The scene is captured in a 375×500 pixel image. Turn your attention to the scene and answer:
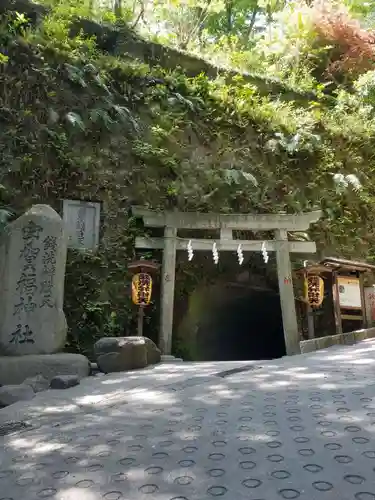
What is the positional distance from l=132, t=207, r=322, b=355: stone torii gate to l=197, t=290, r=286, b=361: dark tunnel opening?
2327 millimetres

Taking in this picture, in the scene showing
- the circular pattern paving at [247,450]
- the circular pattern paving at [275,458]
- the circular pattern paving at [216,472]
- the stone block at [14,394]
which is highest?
the stone block at [14,394]

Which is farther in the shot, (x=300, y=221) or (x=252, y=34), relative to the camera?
(x=252, y=34)

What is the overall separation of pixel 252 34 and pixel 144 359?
19267 millimetres

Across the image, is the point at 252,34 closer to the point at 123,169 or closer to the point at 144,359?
the point at 123,169

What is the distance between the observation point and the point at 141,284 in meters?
8.62

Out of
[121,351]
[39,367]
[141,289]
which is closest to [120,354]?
[121,351]

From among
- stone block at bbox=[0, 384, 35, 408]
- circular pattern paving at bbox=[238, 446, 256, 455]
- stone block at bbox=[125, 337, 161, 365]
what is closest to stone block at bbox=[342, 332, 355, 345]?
stone block at bbox=[125, 337, 161, 365]

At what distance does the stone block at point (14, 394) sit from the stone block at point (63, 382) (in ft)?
1.32

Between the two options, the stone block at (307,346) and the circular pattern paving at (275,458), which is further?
the stone block at (307,346)

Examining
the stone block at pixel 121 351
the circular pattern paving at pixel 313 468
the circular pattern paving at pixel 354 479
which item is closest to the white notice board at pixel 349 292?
the stone block at pixel 121 351

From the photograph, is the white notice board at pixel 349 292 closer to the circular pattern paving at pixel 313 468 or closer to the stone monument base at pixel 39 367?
the stone monument base at pixel 39 367

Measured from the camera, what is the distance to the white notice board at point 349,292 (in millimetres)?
9312

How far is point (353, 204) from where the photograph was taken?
12234 millimetres

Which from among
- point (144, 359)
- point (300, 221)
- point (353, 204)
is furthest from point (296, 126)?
point (144, 359)
